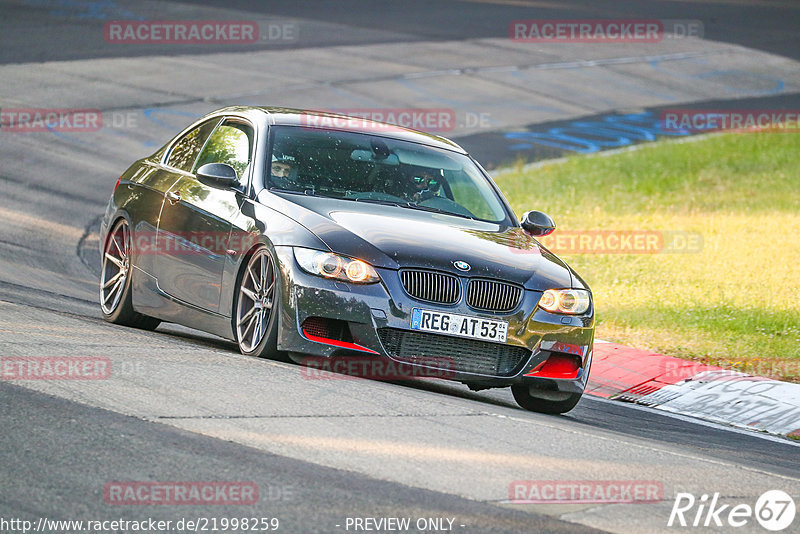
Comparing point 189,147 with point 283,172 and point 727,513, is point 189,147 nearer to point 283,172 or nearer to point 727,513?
point 283,172

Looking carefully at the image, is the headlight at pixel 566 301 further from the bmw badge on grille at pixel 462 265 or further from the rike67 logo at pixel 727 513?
the rike67 logo at pixel 727 513

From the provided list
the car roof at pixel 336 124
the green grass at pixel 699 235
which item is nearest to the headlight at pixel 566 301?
the car roof at pixel 336 124

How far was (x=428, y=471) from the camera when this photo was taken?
19.7 ft

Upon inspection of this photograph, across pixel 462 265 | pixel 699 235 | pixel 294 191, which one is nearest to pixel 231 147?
pixel 294 191

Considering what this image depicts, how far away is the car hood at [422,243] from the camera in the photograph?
26.5 feet

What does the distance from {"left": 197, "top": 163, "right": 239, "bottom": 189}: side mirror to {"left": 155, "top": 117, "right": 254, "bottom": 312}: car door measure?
0.09 metres

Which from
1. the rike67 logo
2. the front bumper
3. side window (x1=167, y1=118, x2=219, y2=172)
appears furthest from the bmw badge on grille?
side window (x1=167, y1=118, x2=219, y2=172)

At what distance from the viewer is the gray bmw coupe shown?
8.02m

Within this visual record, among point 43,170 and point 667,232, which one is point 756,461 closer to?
point 667,232

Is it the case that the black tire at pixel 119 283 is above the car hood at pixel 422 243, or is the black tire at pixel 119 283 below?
below

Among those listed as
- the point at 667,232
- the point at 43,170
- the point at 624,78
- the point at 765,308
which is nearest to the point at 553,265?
the point at 765,308

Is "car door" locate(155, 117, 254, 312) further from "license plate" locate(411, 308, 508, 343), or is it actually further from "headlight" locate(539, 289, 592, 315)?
"headlight" locate(539, 289, 592, 315)

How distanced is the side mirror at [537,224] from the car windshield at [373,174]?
0.16 metres

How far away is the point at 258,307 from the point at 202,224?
100 cm
